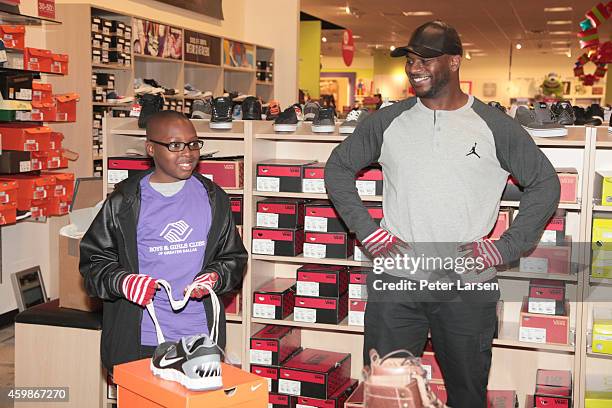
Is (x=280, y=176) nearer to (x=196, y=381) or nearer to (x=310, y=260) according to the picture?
(x=310, y=260)

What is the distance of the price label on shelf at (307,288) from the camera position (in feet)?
12.9

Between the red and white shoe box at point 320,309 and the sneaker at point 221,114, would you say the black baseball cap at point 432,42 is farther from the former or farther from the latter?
the red and white shoe box at point 320,309

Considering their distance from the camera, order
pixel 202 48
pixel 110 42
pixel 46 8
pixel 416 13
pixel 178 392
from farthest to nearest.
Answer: pixel 416 13
pixel 202 48
pixel 110 42
pixel 46 8
pixel 178 392

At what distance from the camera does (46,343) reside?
12.9 ft

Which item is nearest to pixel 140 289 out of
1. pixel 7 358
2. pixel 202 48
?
pixel 7 358

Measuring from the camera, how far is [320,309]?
154 inches

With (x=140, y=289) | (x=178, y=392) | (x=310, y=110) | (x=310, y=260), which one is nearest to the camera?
(x=178, y=392)

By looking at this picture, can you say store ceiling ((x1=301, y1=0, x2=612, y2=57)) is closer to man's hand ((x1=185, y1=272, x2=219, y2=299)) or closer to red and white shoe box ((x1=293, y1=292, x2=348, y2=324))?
red and white shoe box ((x1=293, y1=292, x2=348, y2=324))

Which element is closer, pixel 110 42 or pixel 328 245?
pixel 328 245

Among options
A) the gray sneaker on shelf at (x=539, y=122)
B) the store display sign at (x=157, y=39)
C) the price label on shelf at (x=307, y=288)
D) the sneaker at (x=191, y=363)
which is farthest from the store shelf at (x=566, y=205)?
the store display sign at (x=157, y=39)

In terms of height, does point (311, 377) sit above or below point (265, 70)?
below

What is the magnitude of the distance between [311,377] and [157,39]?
4.70m

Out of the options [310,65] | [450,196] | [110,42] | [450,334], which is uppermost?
[310,65]

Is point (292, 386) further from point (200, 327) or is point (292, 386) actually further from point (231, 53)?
point (231, 53)
